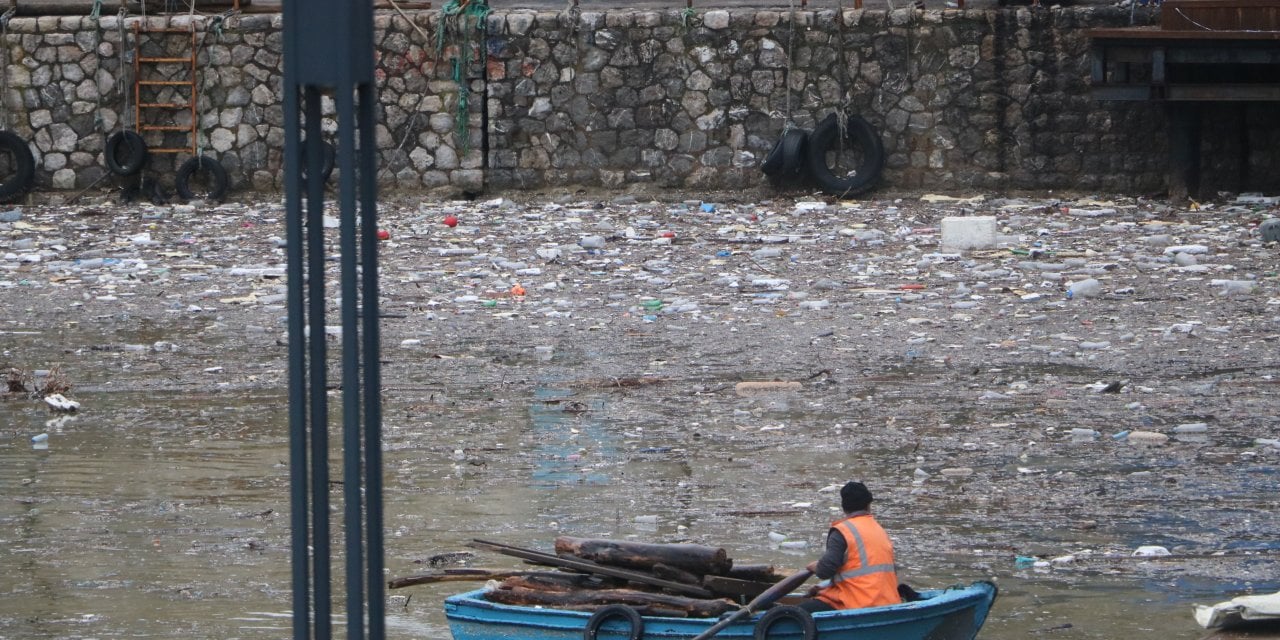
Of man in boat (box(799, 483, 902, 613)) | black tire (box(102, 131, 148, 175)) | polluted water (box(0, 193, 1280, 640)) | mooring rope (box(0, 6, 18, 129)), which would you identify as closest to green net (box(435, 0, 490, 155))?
polluted water (box(0, 193, 1280, 640))

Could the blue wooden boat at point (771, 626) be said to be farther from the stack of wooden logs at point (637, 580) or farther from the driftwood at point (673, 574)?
the driftwood at point (673, 574)

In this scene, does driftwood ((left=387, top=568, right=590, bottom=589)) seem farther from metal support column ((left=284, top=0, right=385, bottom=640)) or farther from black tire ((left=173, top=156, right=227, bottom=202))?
black tire ((left=173, top=156, right=227, bottom=202))

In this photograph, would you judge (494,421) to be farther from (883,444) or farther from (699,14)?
(699,14)

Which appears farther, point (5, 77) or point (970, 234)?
point (5, 77)

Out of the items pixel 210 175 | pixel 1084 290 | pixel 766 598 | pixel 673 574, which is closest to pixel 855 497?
pixel 766 598

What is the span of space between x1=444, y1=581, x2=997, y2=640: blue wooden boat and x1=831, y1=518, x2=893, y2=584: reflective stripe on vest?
0.52 ft

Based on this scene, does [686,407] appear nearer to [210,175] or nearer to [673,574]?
[673,574]

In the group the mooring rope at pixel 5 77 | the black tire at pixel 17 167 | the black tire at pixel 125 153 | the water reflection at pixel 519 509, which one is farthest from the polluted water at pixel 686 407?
the mooring rope at pixel 5 77

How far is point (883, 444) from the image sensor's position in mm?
7879

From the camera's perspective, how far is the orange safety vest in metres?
4.98

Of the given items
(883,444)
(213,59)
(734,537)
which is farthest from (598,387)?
(213,59)

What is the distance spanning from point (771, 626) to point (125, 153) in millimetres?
13240

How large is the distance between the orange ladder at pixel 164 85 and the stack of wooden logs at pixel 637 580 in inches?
482

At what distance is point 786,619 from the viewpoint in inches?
193
